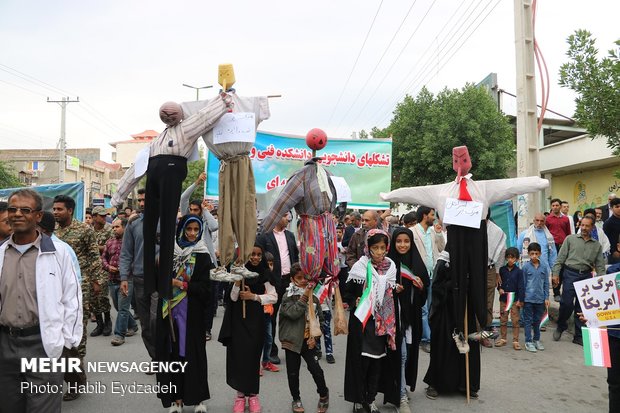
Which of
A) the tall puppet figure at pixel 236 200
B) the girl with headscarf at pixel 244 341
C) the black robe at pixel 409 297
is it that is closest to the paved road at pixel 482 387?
the girl with headscarf at pixel 244 341

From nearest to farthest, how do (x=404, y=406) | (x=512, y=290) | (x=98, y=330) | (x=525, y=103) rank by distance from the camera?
(x=404, y=406) < (x=512, y=290) < (x=98, y=330) < (x=525, y=103)

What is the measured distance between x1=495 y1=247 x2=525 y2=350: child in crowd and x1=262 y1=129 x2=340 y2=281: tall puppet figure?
4.17m

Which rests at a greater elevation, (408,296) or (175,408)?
(408,296)

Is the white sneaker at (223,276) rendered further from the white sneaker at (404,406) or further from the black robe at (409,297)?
the white sneaker at (404,406)

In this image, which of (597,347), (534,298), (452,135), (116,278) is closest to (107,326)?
(116,278)

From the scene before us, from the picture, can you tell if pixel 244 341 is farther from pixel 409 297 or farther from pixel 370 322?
pixel 409 297

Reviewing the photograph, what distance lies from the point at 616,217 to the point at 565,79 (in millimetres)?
2331

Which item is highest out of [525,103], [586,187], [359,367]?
[525,103]

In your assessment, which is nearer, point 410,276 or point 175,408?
point 175,408

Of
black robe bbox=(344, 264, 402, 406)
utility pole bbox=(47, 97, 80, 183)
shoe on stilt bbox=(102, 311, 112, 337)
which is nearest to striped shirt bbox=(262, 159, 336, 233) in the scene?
black robe bbox=(344, 264, 402, 406)

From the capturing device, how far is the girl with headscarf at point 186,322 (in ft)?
13.8

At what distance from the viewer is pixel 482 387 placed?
A: 208 inches

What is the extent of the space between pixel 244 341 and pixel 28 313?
1928 mm

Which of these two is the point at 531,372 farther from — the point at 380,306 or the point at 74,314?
the point at 74,314
